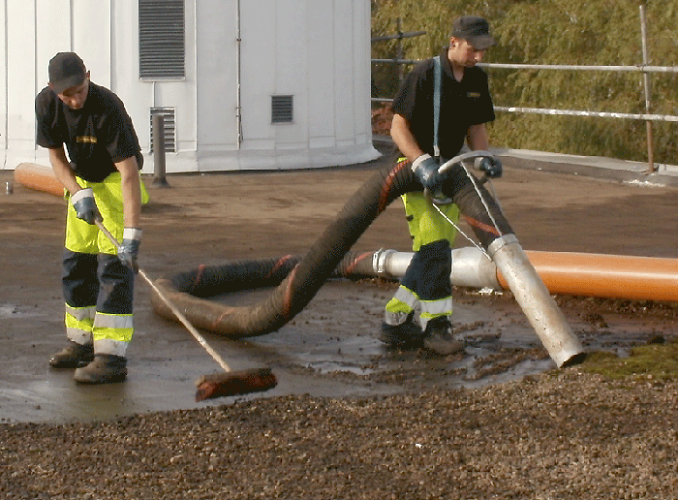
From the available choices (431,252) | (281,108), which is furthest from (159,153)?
(431,252)

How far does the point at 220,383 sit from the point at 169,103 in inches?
428

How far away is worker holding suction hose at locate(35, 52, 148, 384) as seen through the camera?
623cm

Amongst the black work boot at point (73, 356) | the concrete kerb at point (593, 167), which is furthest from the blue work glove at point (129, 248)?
the concrete kerb at point (593, 167)

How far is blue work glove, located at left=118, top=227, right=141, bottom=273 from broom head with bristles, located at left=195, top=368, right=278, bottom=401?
0.93m

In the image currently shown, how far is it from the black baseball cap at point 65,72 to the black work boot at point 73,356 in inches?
53.0

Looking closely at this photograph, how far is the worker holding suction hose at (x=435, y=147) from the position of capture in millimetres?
6730

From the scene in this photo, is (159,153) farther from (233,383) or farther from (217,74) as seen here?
(233,383)

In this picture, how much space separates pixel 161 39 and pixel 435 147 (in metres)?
9.51

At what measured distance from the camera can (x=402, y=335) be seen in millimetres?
7113

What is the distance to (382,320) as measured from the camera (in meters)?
7.73

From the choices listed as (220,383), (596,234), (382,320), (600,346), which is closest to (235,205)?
(596,234)

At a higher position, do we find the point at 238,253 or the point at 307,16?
the point at 307,16

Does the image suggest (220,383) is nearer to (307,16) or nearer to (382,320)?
(382,320)

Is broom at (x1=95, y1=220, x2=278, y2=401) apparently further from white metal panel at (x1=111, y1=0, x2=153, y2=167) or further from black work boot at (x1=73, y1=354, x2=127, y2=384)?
white metal panel at (x1=111, y1=0, x2=153, y2=167)
